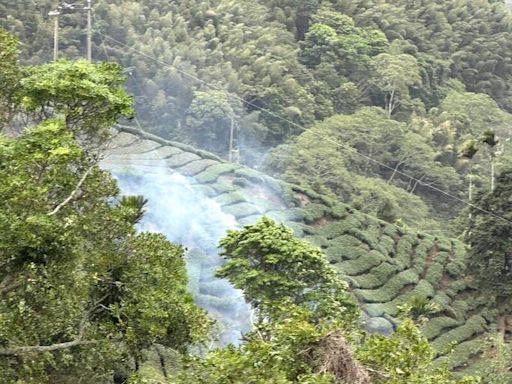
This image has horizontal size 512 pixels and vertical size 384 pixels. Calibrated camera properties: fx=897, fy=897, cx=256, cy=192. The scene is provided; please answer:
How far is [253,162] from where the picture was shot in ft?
80.7

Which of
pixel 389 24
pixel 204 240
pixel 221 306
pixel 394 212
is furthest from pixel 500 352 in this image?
pixel 389 24

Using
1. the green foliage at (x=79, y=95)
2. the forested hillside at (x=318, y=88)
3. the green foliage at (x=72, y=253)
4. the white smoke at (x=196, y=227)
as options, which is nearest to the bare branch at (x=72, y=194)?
the green foliage at (x=72, y=253)

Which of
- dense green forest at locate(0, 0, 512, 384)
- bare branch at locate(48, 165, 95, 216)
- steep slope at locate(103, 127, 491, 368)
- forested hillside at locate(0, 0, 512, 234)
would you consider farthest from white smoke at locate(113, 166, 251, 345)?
bare branch at locate(48, 165, 95, 216)

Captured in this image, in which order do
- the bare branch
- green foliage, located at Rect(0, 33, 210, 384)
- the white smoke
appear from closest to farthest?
1. green foliage, located at Rect(0, 33, 210, 384)
2. the bare branch
3. the white smoke

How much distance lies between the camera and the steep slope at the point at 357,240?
1716cm

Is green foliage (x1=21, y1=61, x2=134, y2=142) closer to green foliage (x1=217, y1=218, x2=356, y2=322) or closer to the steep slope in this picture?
green foliage (x1=217, y1=218, x2=356, y2=322)

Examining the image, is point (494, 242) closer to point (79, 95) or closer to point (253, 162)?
point (253, 162)

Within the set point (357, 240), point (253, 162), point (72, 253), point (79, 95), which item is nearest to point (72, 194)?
point (72, 253)

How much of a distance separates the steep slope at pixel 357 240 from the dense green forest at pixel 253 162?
2.12 ft

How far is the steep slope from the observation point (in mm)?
17156

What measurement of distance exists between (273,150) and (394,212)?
12.6 ft

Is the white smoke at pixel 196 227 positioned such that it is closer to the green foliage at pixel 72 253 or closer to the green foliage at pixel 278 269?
the green foliage at pixel 278 269

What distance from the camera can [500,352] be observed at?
13.9m

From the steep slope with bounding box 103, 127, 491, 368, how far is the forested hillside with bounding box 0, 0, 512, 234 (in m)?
1.66
